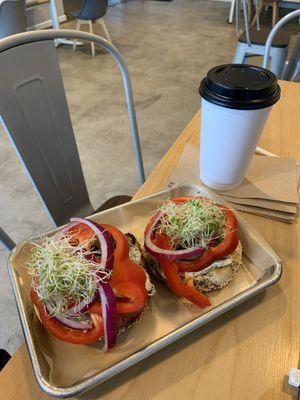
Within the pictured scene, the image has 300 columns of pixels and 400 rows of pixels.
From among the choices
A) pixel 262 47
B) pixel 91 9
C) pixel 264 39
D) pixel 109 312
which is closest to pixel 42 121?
pixel 109 312

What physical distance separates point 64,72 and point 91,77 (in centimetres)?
29

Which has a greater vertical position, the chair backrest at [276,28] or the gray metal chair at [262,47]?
the chair backrest at [276,28]

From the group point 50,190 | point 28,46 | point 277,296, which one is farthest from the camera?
point 50,190

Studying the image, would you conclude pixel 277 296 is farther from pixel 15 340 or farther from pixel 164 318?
pixel 15 340

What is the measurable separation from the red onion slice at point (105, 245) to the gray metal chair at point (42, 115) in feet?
1.30

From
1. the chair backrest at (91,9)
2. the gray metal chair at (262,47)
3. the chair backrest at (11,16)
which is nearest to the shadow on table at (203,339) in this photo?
the gray metal chair at (262,47)

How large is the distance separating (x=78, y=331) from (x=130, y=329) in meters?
0.09

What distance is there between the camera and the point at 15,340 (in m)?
1.26

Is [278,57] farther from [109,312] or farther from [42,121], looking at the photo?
[109,312]

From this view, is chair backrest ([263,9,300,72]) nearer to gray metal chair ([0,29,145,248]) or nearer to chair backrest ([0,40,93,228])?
gray metal chair ([0,29,145,248])

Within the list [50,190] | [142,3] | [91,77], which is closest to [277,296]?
[50,190]

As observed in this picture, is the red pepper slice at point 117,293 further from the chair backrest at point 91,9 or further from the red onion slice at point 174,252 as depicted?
the chair backrest at point 91,9

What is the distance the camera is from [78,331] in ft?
1.52

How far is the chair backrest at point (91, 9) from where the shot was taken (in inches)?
128
